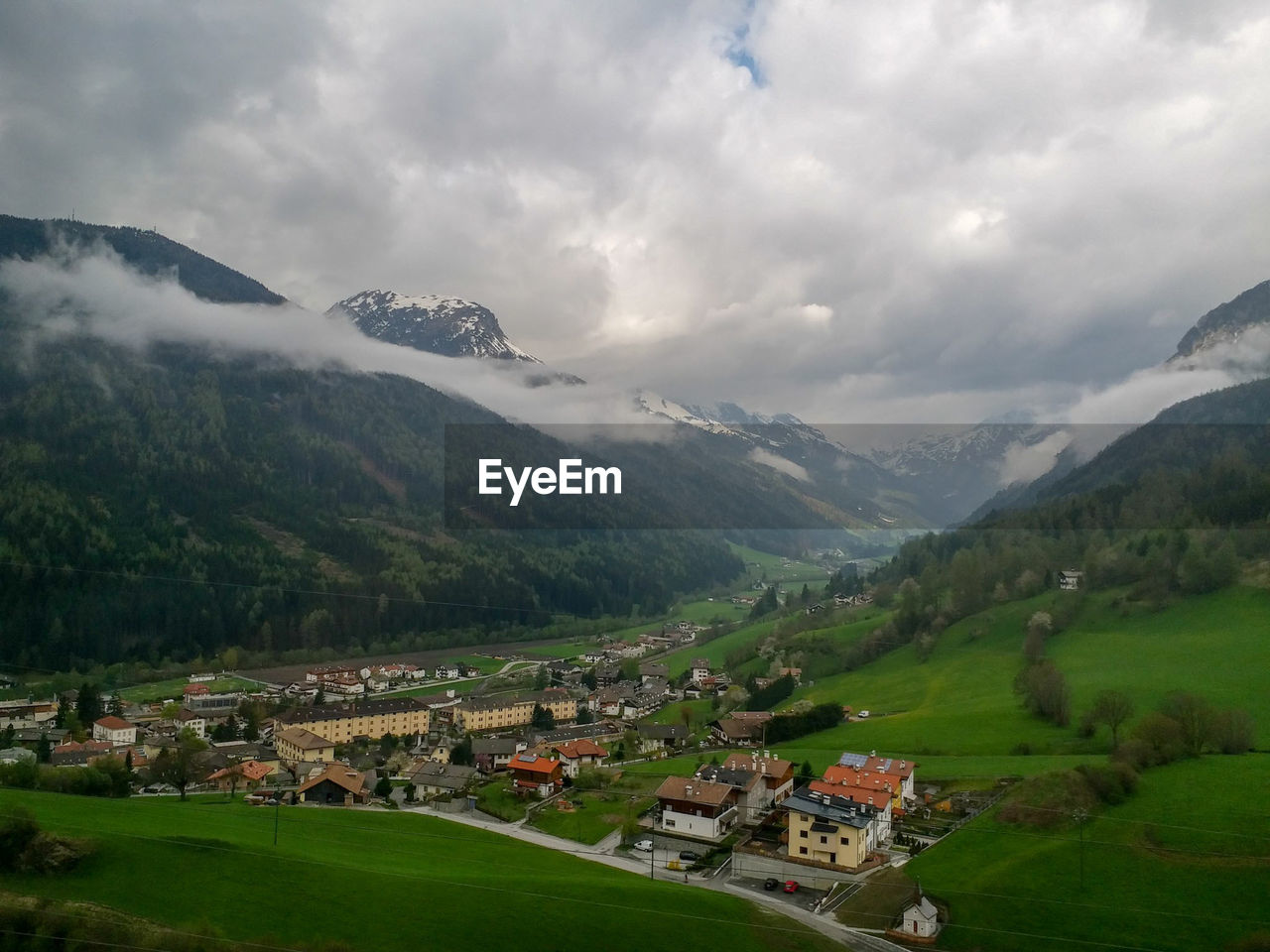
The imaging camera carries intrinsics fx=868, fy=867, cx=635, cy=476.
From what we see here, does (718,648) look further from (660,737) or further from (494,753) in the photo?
(494,753)

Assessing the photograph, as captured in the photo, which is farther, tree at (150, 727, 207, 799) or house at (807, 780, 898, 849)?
tree at (150, 727, 207, 799)

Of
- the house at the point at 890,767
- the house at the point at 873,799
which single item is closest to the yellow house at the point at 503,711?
the house at the point at 890,767

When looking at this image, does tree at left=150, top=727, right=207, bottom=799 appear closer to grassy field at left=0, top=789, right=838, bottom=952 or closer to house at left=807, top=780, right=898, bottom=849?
grassy field at left=0, top=789, right=838, bottom=952

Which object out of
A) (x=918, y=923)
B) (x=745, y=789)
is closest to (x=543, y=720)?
(x=745, y=789)

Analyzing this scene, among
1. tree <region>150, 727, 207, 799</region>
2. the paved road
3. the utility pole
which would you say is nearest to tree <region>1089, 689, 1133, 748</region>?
the utility pole

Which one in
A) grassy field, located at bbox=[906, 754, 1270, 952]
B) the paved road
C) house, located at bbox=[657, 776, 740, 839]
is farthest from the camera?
house, located at bbox=[657, 776, 740, 839]

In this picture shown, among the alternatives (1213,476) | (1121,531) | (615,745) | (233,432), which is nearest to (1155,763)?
(615,745)
